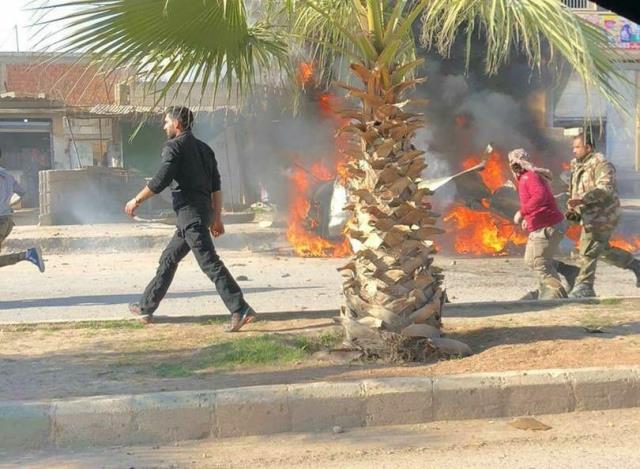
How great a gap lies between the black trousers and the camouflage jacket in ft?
11.1

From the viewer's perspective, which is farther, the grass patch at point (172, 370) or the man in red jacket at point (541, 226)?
the man in red jacket at point (541, 226)

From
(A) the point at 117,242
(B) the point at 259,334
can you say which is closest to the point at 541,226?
(B) the point at 259,334

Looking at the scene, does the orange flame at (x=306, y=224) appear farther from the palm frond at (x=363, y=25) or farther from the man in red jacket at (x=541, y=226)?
the palm frond at (x=363, y=25)

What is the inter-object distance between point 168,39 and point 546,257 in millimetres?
3881

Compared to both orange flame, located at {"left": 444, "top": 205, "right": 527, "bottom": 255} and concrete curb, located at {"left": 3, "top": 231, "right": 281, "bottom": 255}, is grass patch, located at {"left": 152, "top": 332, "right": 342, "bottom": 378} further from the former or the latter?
concrete curb, located at {"left": 3, "top": 231, "right": 281, "bottom": 255}

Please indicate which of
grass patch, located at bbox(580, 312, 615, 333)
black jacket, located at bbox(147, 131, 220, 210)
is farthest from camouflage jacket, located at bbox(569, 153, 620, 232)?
black jacket, located at bbox(147, 131, 220, 210)

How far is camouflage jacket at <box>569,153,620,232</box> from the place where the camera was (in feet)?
26.8

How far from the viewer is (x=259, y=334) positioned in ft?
21.3

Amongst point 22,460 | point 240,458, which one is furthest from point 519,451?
point 22,460

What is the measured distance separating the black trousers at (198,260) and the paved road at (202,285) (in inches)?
57.3

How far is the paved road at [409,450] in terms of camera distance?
4.26 metres

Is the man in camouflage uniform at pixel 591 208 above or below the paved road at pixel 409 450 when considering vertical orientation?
above

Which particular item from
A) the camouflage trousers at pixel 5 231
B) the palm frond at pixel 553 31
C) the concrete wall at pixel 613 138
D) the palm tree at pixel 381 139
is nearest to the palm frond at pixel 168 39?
the palm tree at pixel 381 139

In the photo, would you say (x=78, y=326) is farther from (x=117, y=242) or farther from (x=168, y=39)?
(x=117, y=242)
